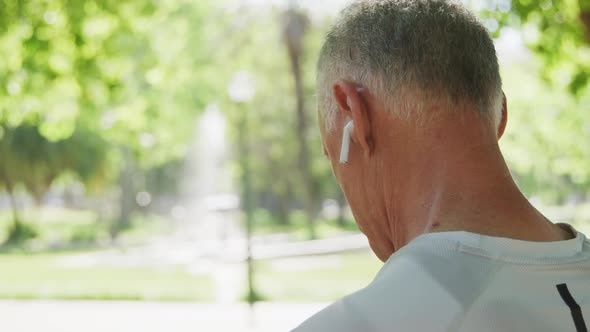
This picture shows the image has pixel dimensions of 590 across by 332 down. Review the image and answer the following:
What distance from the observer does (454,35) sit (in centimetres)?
117

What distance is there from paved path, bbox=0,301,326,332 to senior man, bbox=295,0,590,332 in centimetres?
966

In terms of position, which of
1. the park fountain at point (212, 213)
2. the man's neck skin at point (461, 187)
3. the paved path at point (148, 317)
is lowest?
the park fountain at point (212, 213)

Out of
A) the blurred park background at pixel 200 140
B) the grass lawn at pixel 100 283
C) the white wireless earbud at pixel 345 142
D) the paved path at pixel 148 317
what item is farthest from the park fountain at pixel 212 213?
the white wireless earbud at pixel 345 142

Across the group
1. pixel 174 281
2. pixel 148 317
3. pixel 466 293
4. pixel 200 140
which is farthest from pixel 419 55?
pixel 200 140

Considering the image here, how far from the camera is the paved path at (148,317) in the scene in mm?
11312

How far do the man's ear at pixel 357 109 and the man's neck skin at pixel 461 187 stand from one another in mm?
26

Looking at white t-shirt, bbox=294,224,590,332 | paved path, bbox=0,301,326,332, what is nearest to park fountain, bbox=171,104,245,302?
paved path, bbox=0,301,326,332

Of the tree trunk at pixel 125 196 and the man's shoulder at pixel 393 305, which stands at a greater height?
the man's shoulder at pixel 393 305

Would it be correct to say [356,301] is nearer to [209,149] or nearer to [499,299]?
[499,299]

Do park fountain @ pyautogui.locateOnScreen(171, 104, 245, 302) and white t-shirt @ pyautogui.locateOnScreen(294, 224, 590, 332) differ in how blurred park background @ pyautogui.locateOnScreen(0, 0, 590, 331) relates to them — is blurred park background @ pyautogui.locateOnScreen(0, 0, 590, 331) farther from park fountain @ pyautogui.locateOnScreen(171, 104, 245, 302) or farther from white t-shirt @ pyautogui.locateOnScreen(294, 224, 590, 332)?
white t-shirt @ pyautogui.locateOnScreen(294, 224, 590, 332)

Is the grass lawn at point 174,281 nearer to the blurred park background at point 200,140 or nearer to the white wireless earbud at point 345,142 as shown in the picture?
the blurred park background at point 200,140

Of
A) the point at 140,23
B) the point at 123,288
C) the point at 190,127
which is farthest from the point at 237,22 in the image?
the point at 140,23

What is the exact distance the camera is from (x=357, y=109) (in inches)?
46.0

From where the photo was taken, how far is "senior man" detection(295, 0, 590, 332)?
95 cm
